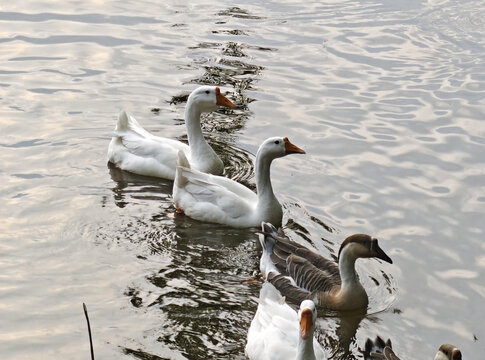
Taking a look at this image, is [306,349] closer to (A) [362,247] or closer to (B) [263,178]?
(A) [362,247]

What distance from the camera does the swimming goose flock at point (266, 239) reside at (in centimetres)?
743

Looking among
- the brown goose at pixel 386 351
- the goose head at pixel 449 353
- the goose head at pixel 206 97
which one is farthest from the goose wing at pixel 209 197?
the goose head at pixel 449 353

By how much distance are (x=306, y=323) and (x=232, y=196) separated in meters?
3.54

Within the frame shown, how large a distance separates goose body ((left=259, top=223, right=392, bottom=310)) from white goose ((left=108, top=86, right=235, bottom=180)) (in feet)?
7.60

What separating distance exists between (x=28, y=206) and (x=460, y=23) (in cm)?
917

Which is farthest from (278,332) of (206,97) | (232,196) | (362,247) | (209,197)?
(206,97)

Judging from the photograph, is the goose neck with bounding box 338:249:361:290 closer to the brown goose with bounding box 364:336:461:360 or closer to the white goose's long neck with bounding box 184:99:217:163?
the brown goose with bounding box 364:336:461:360

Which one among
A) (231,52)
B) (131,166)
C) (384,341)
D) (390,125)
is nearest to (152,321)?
(384,341)

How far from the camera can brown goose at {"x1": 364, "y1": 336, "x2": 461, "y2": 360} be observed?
678 centimetres

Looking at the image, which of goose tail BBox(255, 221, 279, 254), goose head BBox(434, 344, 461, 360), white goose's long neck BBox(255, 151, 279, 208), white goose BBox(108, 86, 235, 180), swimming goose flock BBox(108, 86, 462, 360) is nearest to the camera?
goose head BBox(434, 344, 461, 360)

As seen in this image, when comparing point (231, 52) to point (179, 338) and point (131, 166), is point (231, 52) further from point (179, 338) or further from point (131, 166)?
point (179, 338)

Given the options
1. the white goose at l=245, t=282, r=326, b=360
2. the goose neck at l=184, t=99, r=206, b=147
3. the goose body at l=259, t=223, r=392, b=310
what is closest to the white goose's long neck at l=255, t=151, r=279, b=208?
the goose body at l=259, t=223, r=392, b=310

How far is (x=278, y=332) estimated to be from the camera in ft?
24.6

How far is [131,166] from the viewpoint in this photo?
1148 cm
